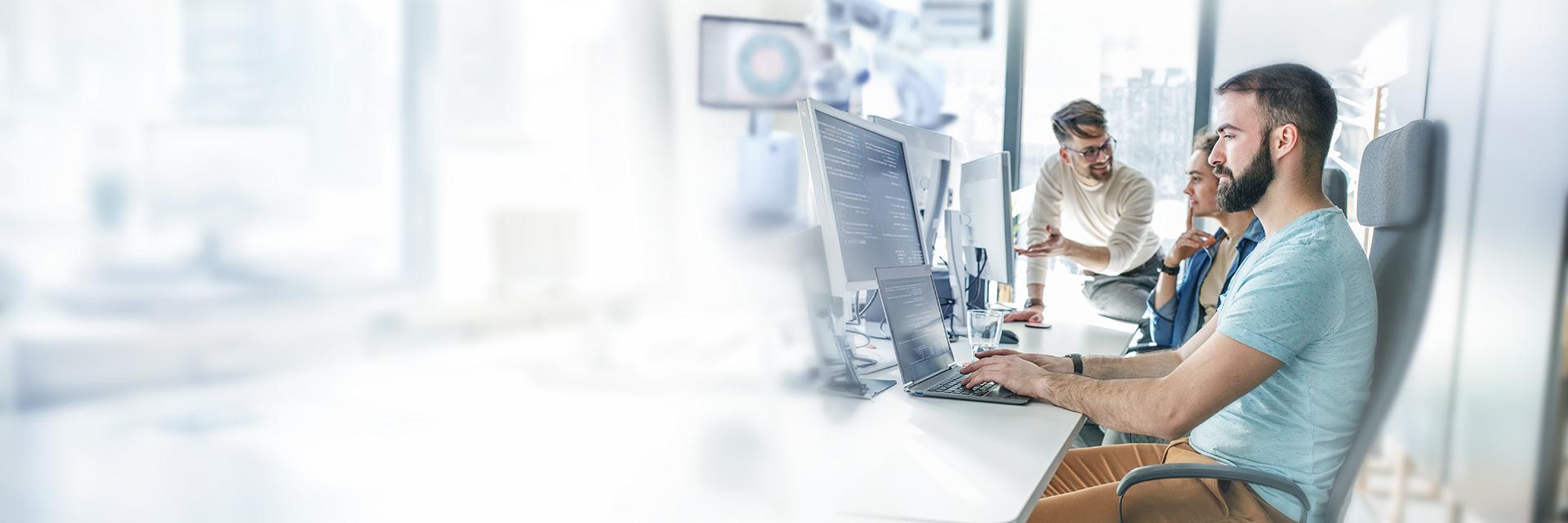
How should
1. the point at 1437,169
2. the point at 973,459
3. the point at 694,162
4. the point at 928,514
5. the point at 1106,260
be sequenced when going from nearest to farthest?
the point at 694,162
the point at 928,514
the point at 973,459
the point at 1437,169
the point at 1106,260

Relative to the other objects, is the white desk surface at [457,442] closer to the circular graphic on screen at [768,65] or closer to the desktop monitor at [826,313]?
the circular graphic on screen at [768,65]

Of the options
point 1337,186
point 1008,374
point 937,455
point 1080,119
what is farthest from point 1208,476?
point 1080,119

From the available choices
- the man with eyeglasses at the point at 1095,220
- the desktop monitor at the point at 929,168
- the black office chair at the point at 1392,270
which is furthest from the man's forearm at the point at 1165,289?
the black office chair at the point at 1392,270

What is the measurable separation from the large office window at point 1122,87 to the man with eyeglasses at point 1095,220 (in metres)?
1.18

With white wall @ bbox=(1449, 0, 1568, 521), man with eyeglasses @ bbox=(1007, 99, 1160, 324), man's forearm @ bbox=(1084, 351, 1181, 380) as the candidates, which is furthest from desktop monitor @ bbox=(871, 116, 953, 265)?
white wall @ bbox=(1449, 0, 1568, 521)

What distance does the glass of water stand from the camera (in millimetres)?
1465

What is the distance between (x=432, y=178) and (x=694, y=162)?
0.32 ft

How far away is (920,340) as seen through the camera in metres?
1.18

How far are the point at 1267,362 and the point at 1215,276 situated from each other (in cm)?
82

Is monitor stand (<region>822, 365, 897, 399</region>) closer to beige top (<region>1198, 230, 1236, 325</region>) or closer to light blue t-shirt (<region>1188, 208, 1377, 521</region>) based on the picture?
light blue t-shirt (<region>1188, 208, 1377, 521</region>)

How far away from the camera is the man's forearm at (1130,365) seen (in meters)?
1.31

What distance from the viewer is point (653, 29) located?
0.25m

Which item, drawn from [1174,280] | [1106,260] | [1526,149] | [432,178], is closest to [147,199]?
[432,178]

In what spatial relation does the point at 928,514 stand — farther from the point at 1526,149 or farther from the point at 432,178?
the point at 1526,149
